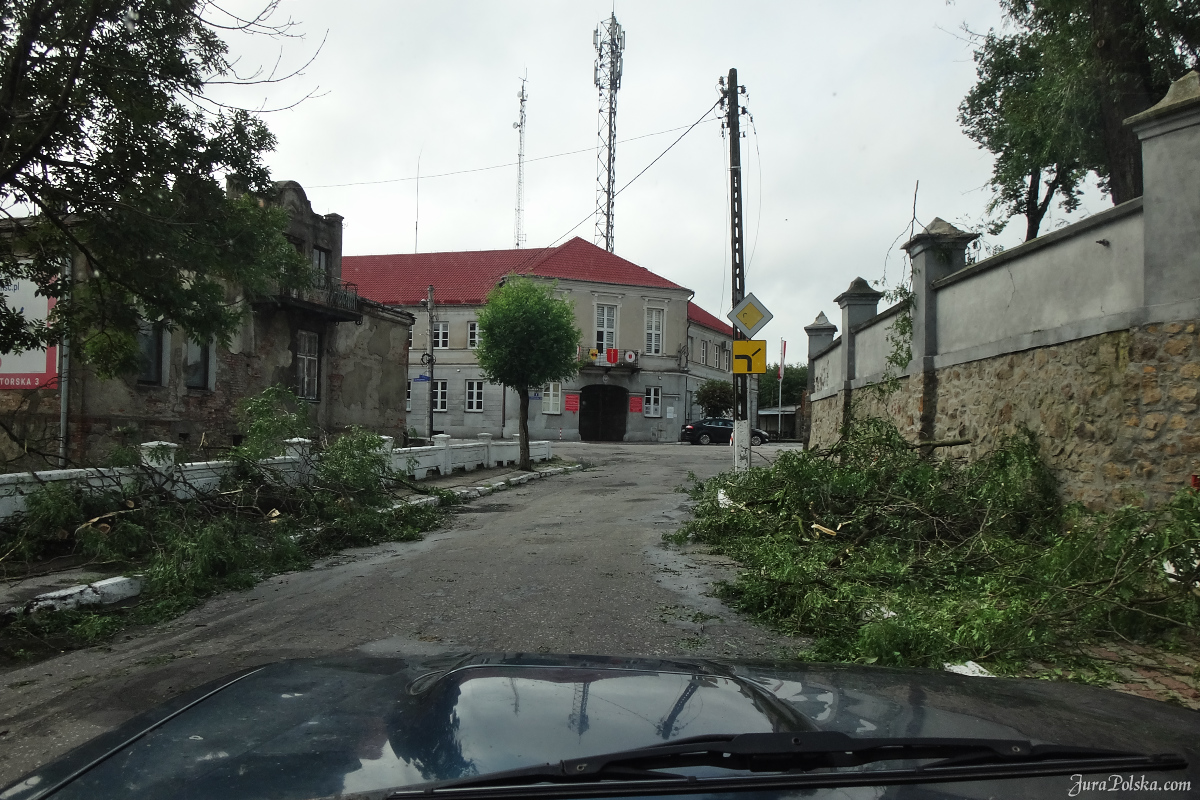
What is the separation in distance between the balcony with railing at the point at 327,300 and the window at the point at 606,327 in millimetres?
20433

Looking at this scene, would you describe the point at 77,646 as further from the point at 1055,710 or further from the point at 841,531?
the point at 841,531

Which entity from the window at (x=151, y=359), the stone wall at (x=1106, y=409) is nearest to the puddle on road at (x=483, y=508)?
the stone wall at (x=1106, y=409)

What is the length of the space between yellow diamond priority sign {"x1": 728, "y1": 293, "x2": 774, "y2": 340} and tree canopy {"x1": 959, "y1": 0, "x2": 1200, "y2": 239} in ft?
20.9

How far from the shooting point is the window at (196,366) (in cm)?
1970

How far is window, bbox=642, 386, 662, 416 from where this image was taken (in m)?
46.4

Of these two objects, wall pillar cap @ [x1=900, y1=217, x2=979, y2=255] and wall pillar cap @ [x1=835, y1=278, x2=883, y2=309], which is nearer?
wall pillar cap @ [x1=900, y1=217, x2=979, y2=255]

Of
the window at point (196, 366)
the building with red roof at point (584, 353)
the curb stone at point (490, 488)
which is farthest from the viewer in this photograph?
the building with red roof at point (584, 353)

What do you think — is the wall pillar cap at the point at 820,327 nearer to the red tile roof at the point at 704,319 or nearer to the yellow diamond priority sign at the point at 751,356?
the yellow diamond priority sign at the point at 751,356

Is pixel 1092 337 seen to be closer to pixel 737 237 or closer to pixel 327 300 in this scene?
pixel 737 237

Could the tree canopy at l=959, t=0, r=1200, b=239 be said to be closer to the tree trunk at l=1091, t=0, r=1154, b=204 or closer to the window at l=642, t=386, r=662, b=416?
the tree trunk at l=1091, t=0, r=1154, b=204

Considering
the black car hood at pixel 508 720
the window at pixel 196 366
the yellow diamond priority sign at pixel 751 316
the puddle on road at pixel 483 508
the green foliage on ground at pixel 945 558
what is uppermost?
the yellow diamond priority sign at pixel 751 316

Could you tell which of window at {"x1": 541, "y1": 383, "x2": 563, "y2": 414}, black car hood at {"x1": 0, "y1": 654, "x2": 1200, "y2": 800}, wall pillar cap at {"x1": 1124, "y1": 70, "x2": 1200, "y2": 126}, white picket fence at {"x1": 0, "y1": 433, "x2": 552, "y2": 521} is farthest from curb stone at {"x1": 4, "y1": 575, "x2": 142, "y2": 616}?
window at {"x1": 541, "y1": 383, "x2": 563, "y2": 414}

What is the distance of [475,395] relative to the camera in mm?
45875

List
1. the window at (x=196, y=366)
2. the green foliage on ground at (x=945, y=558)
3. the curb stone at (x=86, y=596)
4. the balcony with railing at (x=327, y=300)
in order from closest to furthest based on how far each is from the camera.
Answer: the green foliage on ground at (x=945, y=558) < the curb stone at (x=86, y=596) < the window at (x=196, y=366) < the balcony with railing at (x=327, y=300)
